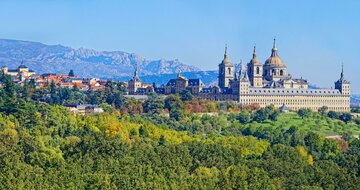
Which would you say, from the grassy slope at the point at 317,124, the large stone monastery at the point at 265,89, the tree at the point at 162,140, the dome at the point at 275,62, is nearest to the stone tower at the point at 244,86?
the large stone monastery at the point at 265,89

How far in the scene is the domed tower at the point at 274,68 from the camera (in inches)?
5896

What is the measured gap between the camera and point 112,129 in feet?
265

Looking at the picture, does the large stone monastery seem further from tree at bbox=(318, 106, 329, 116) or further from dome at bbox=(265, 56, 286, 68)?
tree at bbox=(318, 106, 329, 116)

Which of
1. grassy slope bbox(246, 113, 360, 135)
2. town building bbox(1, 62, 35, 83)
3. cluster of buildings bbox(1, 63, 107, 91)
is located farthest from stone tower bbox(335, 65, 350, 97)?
town building bbox(1, 62, 35, 83)

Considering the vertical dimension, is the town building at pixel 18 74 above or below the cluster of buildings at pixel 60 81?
above

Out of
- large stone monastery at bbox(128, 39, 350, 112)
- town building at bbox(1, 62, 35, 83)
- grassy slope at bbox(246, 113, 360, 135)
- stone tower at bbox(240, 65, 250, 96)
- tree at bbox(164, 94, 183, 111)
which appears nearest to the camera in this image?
grassy slope at bbox(246, 113, 360, 135)

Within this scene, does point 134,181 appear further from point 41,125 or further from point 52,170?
point 41,125

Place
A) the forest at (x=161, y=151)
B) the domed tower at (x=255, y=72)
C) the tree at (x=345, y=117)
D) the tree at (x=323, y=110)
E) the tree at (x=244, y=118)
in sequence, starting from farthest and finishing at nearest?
the domed tower at (x=255, y=72) < the tree at (x=323, y=110) < the tree at (x=345, y=117) < the tree at (x=244, y=118) < the forest at (x=161, y=151)

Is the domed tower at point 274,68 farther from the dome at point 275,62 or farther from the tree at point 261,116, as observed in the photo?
the tree at point 261,116

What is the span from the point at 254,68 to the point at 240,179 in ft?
316

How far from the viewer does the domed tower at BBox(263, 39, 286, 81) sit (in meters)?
150

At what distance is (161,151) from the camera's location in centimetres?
6512

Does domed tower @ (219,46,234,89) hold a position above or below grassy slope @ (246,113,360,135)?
above

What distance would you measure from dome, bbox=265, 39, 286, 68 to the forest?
34020 mm
